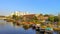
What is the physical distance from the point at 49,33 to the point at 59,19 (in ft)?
23.7

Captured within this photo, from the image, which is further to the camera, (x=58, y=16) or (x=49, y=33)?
(x=58, y=16)

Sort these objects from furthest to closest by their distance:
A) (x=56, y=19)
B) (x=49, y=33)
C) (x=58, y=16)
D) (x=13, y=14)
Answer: (x=13, y=14)
(x=56, y=19)
(x=58, y=16)
(x=49, y=33)

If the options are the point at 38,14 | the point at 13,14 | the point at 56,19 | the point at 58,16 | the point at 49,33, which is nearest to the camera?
the point at 49,33

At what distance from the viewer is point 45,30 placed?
1234 cm

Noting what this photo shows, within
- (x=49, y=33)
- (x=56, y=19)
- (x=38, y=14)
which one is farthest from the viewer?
(x=38, y=14)

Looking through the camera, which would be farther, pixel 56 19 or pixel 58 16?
pixel 56 19

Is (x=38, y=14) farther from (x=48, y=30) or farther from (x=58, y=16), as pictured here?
(x=48, y=30)

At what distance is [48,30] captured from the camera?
483 inches

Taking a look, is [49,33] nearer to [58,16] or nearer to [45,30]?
[45,30]

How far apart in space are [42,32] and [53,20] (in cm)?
810

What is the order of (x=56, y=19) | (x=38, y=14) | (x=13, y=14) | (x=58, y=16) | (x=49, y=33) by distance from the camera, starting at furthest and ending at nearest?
(x=13, y=14)
(x=38, y=14)
(x=56, y=19)
(x=58, y=16)
(x=49, y=33)

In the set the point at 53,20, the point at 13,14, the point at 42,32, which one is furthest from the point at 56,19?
the point at 13,14

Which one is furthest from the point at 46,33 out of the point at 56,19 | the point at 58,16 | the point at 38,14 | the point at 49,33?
the point at 38,14

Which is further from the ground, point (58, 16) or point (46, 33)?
point (58, 16)
